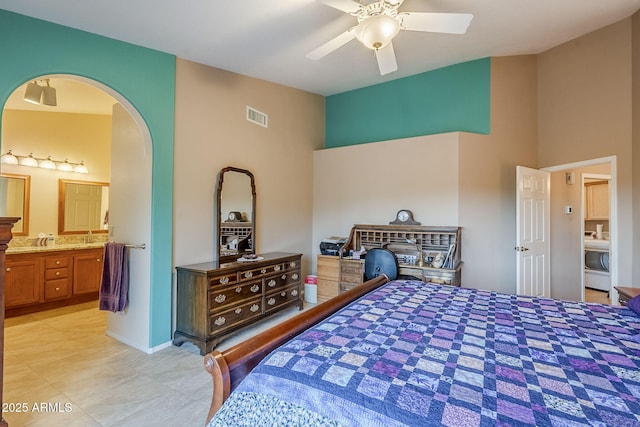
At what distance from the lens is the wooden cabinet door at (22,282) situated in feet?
12.9

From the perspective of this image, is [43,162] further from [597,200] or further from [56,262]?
[597,200]

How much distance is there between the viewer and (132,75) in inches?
116

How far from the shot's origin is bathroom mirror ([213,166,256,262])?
3623 mm

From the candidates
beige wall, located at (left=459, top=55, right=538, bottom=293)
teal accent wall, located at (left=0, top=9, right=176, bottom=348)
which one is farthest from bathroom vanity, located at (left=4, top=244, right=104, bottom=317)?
beige wall, located at (left=459, top=55, right=538, bottom=293)

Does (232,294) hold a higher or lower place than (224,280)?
lower

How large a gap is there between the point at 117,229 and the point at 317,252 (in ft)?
9.21

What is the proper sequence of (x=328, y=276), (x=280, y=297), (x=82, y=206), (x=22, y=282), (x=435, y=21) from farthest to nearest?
(x=82, y=206) < (x=328, y=276) < (x=22, y=282) < (x=280, y=297) < (x=435, y=21)

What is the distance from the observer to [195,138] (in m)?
3.45

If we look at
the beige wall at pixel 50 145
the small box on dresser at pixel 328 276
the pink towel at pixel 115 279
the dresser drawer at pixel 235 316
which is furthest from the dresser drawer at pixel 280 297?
the beige wall at pixel 50 145

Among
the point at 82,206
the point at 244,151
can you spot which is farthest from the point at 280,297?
the point at 82,206

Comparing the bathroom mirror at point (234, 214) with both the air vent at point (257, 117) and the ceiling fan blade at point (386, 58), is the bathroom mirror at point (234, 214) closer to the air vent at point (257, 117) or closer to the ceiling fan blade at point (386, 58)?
the air vent at point (257, 117)

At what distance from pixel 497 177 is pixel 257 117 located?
3299 millimetres

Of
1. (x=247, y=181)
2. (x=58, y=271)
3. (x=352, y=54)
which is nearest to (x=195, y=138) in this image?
(x=247, y=181)

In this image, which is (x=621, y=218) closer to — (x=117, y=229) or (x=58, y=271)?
(x=117, y=229)
